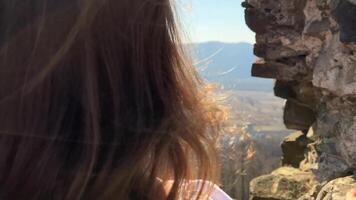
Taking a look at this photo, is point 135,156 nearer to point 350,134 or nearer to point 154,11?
point 154,11

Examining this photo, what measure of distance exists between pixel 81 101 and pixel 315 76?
109 inches

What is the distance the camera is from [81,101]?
1.91ft

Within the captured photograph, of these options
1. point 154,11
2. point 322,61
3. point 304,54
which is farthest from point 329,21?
point 154,11

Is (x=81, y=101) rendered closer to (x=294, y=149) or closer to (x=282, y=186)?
(x=282, y=186)

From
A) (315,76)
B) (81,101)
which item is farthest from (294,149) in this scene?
(81,101)

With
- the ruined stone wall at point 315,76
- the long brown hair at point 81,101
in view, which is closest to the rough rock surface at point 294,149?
→ the ruined stone wall at point 315,76

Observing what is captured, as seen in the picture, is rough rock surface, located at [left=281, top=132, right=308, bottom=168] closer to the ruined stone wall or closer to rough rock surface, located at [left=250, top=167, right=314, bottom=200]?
the ruined stone wall

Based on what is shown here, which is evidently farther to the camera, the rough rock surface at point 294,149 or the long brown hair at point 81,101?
the rough rock surface at point 294,149

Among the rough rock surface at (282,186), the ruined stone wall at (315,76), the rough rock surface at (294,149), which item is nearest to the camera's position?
the ruined stone wall at (315,76)

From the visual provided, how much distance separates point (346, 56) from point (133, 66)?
2.42 meters

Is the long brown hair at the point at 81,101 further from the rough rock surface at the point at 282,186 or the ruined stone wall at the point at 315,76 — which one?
the rough rock surface at the point at 282,186

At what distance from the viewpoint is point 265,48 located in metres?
3.71

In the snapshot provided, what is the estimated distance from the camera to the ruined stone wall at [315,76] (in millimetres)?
2887

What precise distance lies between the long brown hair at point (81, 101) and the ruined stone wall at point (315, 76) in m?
2.24
